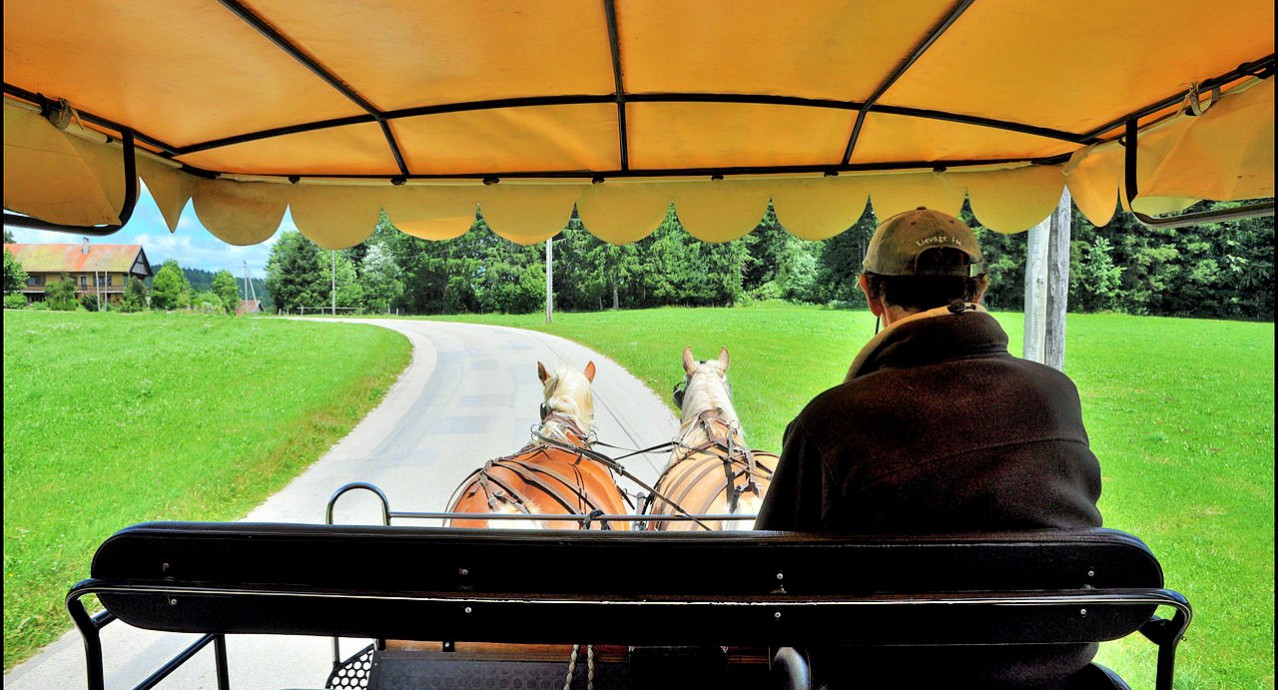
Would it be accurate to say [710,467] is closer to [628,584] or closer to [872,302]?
[872,302]

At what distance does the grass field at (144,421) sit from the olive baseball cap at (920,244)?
21.1ft

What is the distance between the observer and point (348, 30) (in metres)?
1.94

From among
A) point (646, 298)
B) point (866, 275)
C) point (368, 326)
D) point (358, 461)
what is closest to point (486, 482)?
point (866, 275)

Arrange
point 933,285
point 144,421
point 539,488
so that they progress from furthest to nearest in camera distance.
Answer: point 144,421
point 539,488
point 933,285

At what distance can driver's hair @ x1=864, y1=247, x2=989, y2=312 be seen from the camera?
1.53 metres

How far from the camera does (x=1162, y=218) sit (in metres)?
2.32

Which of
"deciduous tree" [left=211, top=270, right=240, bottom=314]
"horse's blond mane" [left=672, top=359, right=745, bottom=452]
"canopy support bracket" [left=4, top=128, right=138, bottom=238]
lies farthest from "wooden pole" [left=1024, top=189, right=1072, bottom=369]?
"deciduous tree" [left=211, top=270, right=240, bottom=314]

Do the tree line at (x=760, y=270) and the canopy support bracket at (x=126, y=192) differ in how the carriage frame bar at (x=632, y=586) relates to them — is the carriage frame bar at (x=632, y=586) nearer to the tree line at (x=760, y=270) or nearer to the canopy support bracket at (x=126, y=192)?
the canopy support bracket at (x=126, y=192)

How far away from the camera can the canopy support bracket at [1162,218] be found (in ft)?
6.26

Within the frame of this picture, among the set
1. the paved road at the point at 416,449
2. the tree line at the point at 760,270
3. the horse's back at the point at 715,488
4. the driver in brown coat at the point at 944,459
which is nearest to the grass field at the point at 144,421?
the paved road at the point at 416,449

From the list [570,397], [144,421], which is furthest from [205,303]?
[570,397]

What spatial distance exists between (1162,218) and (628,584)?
2.35 metres

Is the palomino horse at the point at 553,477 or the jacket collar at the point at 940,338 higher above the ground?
the jacket collar at the point at 940,338

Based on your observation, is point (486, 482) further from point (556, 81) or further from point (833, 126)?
point (833, 126)
